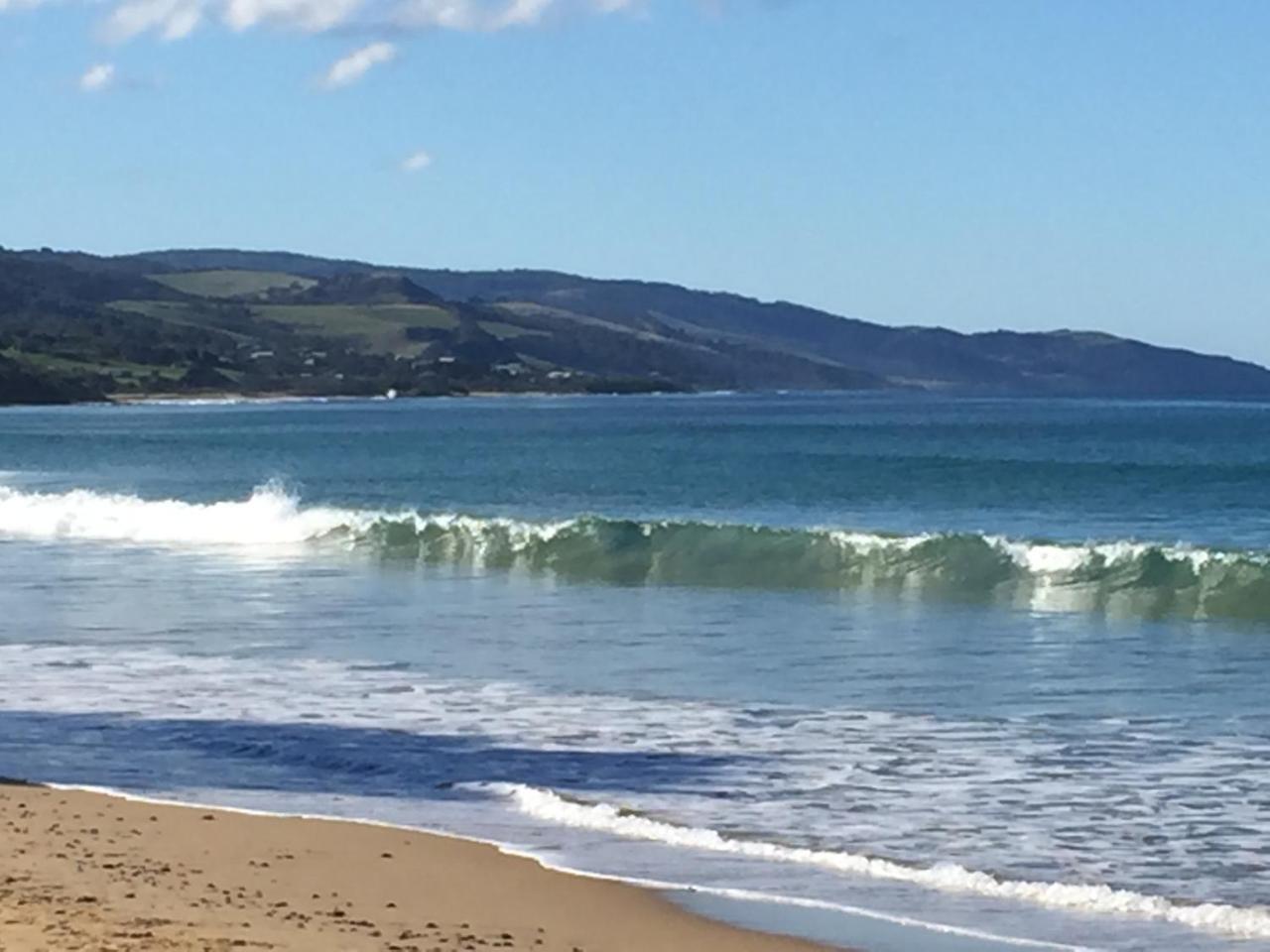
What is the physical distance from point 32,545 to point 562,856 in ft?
99.3

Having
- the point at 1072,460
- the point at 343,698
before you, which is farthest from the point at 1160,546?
the point at 1072,460

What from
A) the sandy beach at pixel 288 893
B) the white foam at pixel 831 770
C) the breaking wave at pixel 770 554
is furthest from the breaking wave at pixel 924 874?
the breaking wave at pixel 770 554

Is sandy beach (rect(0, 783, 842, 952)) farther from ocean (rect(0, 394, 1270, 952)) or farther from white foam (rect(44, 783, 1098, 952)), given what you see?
ocean (rect(0, 394, 1270, 952))

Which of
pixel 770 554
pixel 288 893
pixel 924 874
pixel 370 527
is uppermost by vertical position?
pixel 770 554

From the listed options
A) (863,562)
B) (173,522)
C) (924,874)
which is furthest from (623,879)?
(173,522)

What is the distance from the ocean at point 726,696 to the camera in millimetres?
12578

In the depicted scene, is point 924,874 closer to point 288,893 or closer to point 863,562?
point 288,893

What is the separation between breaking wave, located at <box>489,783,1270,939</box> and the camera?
37.4ft

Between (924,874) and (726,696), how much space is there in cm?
684

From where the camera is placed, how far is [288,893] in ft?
38.4

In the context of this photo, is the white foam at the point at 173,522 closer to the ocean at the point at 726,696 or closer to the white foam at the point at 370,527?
the white foam at the point at 370,527

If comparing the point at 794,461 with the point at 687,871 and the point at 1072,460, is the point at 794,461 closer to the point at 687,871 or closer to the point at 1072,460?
the point at 1072,460

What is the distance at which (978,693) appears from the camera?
63.0 feet

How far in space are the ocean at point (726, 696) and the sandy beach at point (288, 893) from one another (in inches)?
20.0
